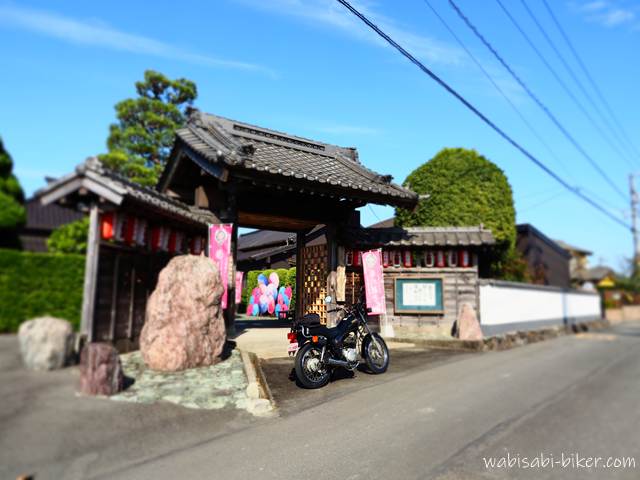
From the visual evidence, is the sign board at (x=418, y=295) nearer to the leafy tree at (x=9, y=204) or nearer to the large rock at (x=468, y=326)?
the large rock at (x=468, y=326)

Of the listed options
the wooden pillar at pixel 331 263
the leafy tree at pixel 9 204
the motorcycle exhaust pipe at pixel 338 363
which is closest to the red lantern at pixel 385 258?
the wooden pillar at pixel 331 263

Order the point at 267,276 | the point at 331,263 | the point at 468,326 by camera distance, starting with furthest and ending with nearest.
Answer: the point at 267,276
the point at 468,326
the point at 331,263

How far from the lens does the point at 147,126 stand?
14.2 m

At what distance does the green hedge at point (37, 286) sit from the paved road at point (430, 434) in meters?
1.63

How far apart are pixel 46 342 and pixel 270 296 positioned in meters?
17.9

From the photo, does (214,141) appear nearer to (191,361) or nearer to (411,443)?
(191,361)

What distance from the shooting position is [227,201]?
31.4ft

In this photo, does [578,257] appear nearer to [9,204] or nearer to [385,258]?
[385,258]

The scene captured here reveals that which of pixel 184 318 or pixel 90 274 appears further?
pixel 184 318

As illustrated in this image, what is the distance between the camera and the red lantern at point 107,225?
410 centimetres

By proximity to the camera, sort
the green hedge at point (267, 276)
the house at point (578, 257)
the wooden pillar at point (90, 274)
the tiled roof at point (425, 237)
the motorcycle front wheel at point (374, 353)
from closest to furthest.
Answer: the wooden pillar at point (90, 274), the motorcycle front wheel at point (374, 353), the tiled roof at point (425, 237), the green hedge at point (267, 276), the house at point (578, 257)

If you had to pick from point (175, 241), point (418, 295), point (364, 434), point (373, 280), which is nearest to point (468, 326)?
point (418, 295)

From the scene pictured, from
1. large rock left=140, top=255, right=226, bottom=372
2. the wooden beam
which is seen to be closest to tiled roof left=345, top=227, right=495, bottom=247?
the wooden beam

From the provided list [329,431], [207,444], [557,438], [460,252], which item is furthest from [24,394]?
[460,252]
